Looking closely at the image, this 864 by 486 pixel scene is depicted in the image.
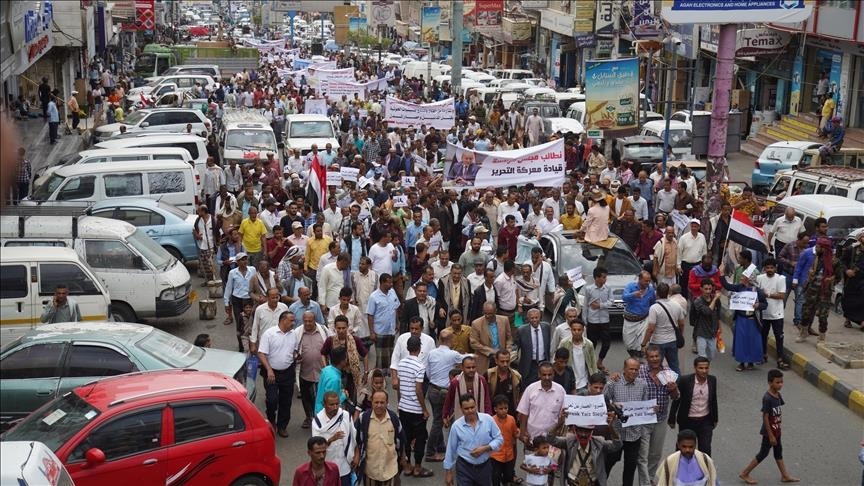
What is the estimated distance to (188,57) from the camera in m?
67.6

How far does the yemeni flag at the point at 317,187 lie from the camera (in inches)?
794

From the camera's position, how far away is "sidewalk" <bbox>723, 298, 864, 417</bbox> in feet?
42.6

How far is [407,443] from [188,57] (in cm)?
6022

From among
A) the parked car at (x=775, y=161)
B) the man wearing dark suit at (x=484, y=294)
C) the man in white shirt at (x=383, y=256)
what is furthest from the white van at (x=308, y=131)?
the man wearing dark suit at (x=484, y=294)

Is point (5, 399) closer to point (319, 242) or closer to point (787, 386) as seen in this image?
point (319, 242)

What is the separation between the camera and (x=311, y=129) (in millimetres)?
29391

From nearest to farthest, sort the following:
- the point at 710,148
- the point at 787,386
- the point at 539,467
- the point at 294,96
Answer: the point at 539,467 < the point at 787,386 < the point at 710,148 < the point at 294,96

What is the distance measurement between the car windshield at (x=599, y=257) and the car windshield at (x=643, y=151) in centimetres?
1182

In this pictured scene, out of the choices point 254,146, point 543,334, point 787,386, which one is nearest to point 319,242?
point 543,334

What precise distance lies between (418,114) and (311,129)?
122 inches

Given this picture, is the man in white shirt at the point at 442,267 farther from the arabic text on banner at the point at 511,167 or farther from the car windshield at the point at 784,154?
the car windshield at the point at 784,154

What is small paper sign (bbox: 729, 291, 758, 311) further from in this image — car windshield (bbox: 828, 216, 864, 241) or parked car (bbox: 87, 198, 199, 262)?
parked car (bbox: 87, 198, 199, 262)

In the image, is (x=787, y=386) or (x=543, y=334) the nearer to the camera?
(x=543, y=334)

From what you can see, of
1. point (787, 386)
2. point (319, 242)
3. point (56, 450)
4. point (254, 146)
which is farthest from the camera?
point (254, 146)
